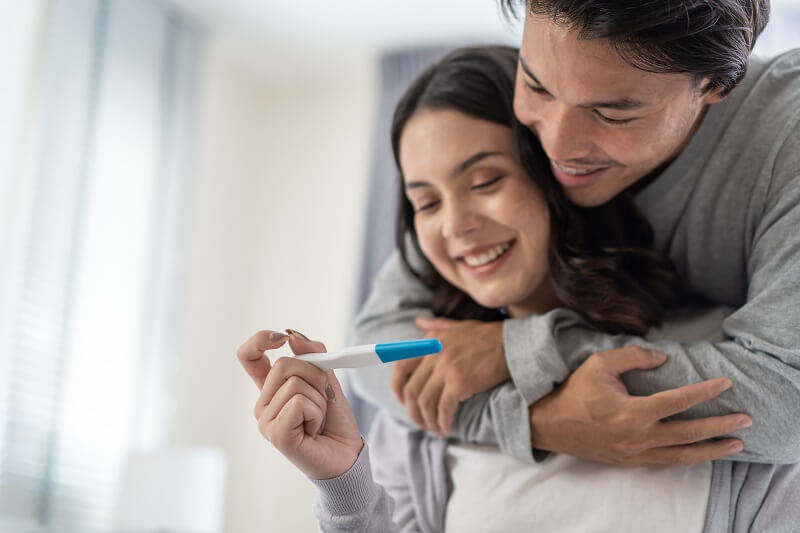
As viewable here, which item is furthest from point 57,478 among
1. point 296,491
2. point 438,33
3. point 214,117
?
point 438,33

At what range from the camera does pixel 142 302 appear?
3.08 meters

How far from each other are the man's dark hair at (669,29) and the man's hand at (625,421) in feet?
1.04

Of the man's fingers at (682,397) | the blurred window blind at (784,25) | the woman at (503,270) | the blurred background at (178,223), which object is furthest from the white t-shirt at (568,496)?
the blurred window blind at (784,25)

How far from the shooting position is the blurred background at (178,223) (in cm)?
268

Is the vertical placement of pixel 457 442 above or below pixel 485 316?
below

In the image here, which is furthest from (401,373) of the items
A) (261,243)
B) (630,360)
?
(261,243)

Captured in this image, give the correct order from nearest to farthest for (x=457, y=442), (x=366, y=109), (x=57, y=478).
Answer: (x=457, y=442) → (x=57, y=478) → (x=366, y=109)

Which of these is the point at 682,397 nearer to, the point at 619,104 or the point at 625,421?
the point at 625,421

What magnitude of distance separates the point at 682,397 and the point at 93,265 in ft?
7.81

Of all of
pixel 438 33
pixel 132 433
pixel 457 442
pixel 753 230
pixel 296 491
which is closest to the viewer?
pixel 753 230

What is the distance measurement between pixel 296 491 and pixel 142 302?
95cm

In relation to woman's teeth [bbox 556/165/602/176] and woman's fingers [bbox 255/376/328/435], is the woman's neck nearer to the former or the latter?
woman's teeth [bbox 556/165/602/176]

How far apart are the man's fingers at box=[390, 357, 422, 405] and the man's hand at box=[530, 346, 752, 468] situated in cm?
17

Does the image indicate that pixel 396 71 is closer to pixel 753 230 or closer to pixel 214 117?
pixel 214 117
